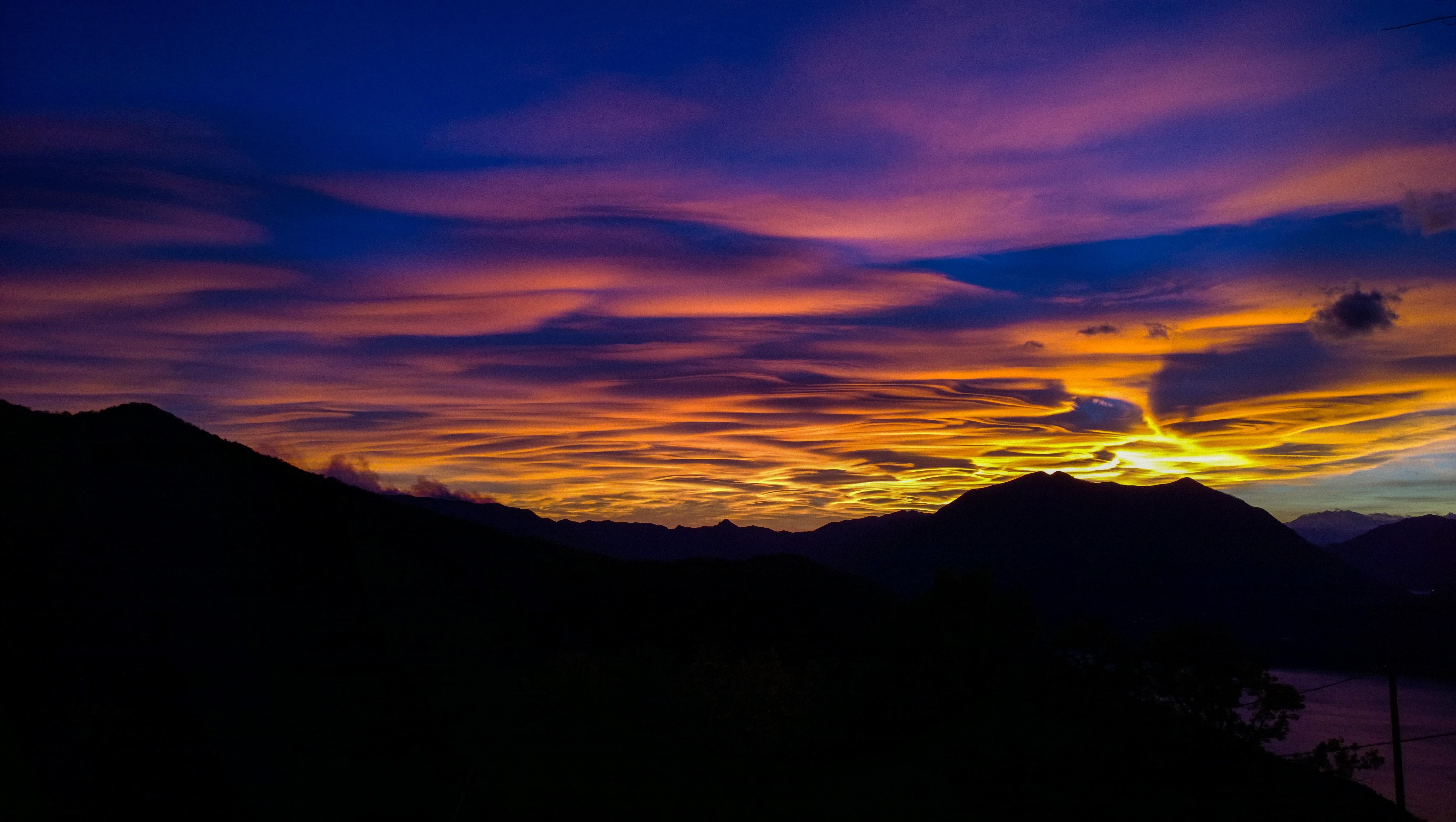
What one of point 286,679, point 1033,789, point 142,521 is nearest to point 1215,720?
point 1033,789

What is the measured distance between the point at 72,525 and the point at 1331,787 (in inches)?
1989

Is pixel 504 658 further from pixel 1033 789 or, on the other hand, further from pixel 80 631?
pixel 1033 789

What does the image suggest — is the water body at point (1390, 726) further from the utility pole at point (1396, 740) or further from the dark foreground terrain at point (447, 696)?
the utility pole at point (1396, 740)

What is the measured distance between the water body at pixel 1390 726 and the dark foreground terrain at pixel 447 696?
1148 inches

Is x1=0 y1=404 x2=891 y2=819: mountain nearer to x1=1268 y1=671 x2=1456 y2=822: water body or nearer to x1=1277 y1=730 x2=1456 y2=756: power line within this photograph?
x1=1277 y1=730 x2=1456 y2=756: power line

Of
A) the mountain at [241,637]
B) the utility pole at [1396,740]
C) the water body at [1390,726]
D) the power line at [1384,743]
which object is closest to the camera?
the utility pole at [1396,740]

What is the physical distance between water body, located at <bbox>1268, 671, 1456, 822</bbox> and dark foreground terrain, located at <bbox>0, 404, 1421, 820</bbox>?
2915 cm

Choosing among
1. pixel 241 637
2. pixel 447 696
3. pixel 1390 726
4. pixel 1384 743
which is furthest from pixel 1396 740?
pixel 1390 726

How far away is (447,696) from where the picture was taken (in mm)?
36906

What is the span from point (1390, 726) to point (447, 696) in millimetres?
94396

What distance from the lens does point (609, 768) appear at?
1128 inches

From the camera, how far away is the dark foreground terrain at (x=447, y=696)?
84.0 ft

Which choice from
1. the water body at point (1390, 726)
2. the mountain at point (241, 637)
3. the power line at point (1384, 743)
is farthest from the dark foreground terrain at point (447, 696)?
the water body at point (1390, 726)

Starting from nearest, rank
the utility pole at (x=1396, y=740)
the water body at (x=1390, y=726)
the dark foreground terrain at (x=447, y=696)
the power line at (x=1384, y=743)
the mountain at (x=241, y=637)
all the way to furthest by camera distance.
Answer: the utility pole at (x=1396, y=740), the mountain at (x=241, y=637), the dark foreground terrain at (x=447, y=696), the power line at (x=1384, y=743), the water body at (x=1390, y=726)
